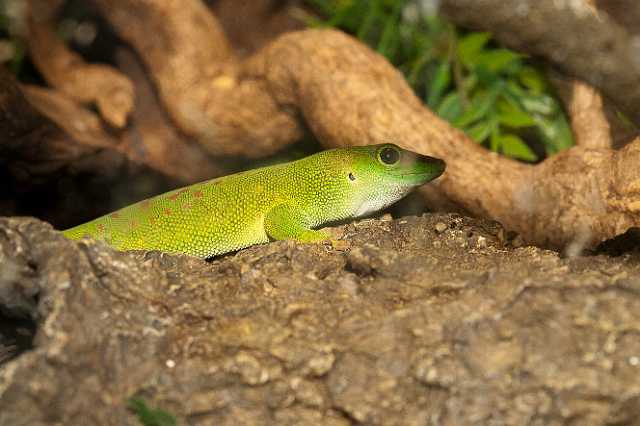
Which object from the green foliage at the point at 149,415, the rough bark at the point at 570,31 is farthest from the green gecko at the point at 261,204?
the green foliage at the point at 149,415

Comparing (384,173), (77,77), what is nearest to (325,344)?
(384,173)

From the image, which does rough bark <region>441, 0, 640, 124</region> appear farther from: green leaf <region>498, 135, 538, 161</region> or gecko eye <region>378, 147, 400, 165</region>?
green leaf <region>498, 135, 538, 161</region>

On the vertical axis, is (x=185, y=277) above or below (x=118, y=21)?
below

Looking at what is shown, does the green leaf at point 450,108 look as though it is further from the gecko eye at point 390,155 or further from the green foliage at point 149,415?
the green foliage at point 149,415

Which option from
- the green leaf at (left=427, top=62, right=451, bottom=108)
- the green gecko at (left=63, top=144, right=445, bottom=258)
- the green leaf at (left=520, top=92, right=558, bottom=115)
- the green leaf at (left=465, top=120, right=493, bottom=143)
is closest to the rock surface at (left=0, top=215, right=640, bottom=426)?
the green gecko at (left=63, top=144, right=445, bottom=258)

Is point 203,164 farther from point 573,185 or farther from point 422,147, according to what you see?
point 573,185

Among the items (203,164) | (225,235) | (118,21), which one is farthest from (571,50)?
(118,21)
